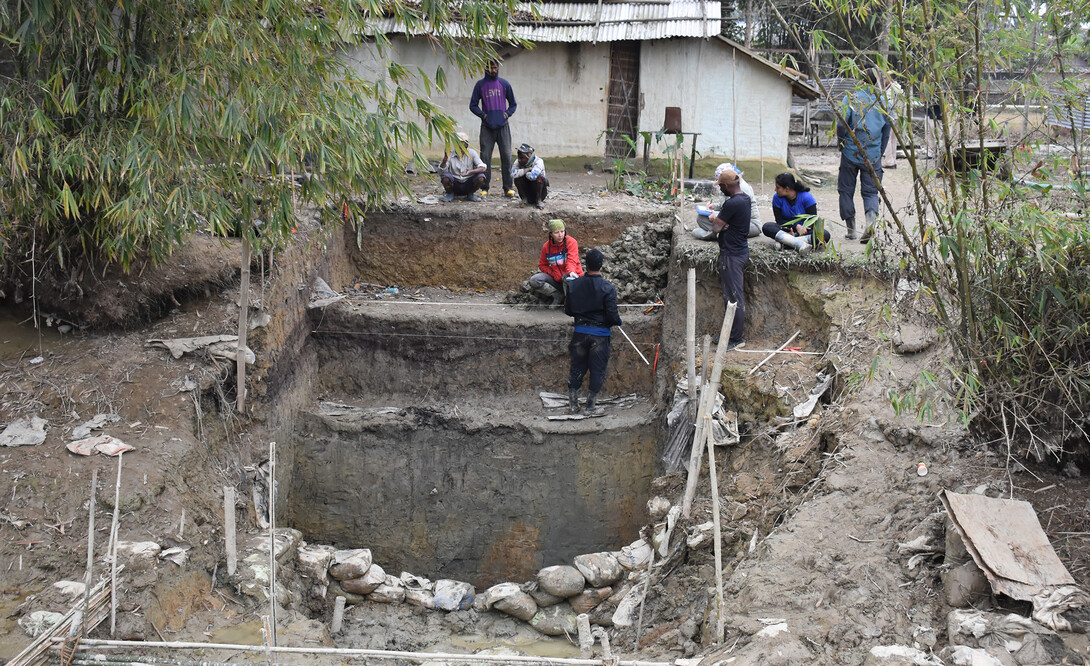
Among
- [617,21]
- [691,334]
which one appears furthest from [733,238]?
[617,21]

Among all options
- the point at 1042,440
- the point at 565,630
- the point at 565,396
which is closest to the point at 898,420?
the point at 1042,440

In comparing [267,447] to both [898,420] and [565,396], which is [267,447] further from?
[898,420]

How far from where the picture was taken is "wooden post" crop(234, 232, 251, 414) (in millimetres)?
7516

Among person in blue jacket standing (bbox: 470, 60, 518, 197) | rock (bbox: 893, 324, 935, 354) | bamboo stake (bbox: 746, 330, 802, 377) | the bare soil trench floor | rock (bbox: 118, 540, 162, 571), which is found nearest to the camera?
the bare soil trench floor

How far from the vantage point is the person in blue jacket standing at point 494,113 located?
11625 mm

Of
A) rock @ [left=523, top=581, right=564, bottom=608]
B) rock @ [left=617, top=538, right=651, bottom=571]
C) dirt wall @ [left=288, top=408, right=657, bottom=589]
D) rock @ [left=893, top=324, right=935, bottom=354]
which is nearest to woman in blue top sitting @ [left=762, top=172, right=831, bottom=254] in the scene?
rock @ [left=893, top=324, right=935, bottom=354]

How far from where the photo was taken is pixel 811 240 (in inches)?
356

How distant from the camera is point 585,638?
7539 mm

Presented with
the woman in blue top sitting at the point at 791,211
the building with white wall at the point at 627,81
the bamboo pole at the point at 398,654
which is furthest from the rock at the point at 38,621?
the building with white wall at the point at 627,81

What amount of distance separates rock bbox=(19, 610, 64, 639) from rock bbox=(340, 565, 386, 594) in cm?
297

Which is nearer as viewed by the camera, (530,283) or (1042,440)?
(1042,440)

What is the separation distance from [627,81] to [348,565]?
29.8ft

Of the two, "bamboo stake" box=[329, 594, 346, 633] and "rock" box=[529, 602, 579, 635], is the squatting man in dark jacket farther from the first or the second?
"bamboo stake" box=[329, 594, 346, 633]

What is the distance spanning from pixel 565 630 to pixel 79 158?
18.9 ft
